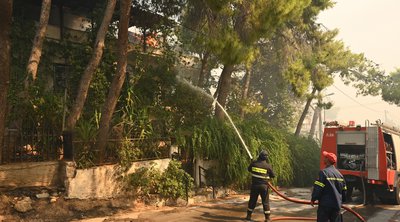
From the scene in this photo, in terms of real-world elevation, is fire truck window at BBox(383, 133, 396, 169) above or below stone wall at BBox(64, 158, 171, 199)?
above

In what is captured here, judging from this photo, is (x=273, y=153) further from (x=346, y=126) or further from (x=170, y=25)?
(x=170, y=25)

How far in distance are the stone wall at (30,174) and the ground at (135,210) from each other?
0.60 feet

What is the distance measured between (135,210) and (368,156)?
24.4 ft

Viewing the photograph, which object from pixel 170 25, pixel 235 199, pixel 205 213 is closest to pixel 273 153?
pixel 235 199

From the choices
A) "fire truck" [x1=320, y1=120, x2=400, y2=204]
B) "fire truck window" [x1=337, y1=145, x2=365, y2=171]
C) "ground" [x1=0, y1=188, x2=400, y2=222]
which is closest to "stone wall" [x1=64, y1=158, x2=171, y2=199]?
"ground" [x1=0, y1=188, x2=400, y2=222]

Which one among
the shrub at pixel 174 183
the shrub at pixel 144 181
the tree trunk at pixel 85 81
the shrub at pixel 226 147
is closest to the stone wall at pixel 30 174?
the tree trunk at pixel 85 81

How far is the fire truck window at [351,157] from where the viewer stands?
11586 mm

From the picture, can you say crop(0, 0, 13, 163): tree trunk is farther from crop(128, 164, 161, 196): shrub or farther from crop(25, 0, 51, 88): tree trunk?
crop(128, 164, 161, 196): shrub

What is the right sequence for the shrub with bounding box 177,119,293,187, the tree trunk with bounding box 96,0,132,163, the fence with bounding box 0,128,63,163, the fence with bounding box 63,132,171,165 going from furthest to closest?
1. the shrub with bounding box 177,119,293,187
2. the tree trunk with bounding box 96,0,132,163
3. the fence with bounding box 63,132,171,165
4. the fence with bounding box 0,128,63,163

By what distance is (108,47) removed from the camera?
1154cm

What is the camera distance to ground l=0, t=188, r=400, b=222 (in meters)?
7.32

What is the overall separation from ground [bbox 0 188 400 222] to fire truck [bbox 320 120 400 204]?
813 mm

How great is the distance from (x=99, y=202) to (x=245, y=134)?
5.73m

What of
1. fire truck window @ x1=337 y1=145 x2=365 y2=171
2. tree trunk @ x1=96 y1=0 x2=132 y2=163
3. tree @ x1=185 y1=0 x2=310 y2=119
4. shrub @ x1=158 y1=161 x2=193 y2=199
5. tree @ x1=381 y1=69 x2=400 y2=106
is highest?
tree @ x1=381 y1=69 x2=400 y2=106
